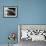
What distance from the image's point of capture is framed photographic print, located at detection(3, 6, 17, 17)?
4586mm

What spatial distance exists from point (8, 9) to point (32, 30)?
104cm

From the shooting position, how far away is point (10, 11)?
461 cm

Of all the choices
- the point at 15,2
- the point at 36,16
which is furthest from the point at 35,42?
the point at 15,2

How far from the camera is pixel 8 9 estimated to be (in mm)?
4598

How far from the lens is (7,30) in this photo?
181 inches

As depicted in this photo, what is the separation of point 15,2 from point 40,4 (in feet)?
2.70

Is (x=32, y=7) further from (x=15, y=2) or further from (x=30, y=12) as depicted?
(x=15, y=2)

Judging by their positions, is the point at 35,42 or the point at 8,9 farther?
the point at 8,9

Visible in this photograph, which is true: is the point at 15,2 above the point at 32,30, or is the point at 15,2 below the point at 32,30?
above

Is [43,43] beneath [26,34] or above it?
beneath

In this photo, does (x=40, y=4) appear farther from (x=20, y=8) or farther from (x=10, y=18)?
(x=10, y=18)

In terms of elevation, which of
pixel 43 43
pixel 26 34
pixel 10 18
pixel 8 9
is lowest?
pixel 43 43

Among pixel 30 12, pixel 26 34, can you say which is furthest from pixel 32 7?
pixel 26 34

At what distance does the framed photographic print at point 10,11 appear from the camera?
4586mm
